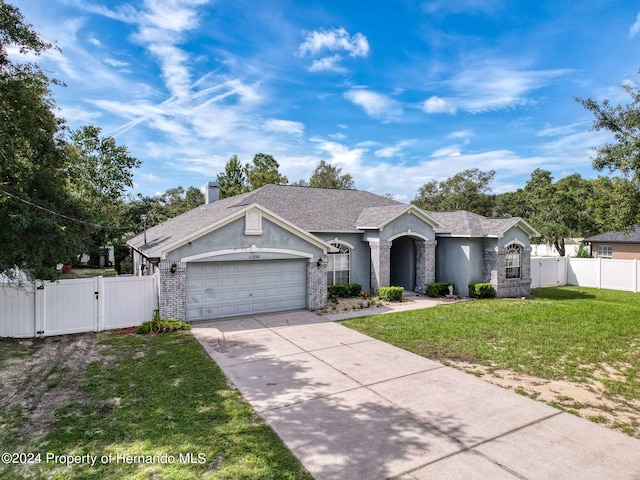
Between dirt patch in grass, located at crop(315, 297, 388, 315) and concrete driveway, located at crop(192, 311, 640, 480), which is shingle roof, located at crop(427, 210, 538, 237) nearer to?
dirt patch in grass, located at crop(315, 297, 388, 315)

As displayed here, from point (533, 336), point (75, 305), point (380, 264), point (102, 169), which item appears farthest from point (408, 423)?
point (102, 169)

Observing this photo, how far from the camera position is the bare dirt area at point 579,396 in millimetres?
6176

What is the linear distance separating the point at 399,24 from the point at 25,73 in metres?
12.5

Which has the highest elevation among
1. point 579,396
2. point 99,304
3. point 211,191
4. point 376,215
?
point 211,191

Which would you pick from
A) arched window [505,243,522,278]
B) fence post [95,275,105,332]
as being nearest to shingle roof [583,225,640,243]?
arched window [505,243,522,278]

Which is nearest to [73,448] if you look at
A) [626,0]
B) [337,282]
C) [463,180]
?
[337,282]

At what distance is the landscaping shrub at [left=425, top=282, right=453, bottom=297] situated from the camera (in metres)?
18.3

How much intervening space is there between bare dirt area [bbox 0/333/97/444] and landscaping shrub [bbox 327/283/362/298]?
966 cm

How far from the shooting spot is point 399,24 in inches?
558

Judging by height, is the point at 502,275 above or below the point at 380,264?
below

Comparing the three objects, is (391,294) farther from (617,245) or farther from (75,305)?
(617,245)

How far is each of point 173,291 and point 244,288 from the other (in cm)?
259

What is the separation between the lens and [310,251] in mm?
14867

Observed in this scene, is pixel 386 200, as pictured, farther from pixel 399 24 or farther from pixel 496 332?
pixel 496 332
